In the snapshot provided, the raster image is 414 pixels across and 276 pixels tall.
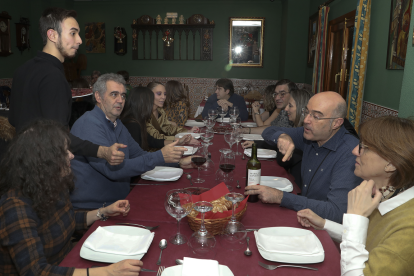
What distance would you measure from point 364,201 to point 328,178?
0.79 m

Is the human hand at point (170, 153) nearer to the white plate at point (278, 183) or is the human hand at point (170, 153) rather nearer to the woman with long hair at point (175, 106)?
the white plate at point (278, 183)

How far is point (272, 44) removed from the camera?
8414mm

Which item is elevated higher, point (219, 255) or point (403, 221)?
point (403, 221)

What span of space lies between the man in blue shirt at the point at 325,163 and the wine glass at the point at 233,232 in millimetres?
316

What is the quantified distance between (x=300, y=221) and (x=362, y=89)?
3151mm

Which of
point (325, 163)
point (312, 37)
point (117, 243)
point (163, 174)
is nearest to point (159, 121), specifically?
point (163, 174)

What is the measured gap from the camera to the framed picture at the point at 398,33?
3.13m

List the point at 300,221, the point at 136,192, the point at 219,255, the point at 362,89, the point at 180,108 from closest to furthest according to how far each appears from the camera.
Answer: the point at 219,255 → the point at 300,221 → the point at 136,192 → the point at 362,89 → the point at 180,108

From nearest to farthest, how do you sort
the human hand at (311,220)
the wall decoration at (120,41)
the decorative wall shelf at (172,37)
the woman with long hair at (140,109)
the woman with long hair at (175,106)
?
the human hand at (311,220) → the woman with long hair at (140,109) → the woman with long hair at (175,106) → the decorative wall shelf at (172,37) → the wall decoration at (120,41)

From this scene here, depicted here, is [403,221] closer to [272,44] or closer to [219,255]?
[219,255]

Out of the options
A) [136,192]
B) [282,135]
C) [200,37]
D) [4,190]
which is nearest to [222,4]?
[200,37]

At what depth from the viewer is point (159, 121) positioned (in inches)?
159

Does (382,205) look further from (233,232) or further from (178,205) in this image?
(178,205)

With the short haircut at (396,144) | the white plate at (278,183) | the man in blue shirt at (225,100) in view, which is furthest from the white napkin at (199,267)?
the man in blue shirt at (225,100)
